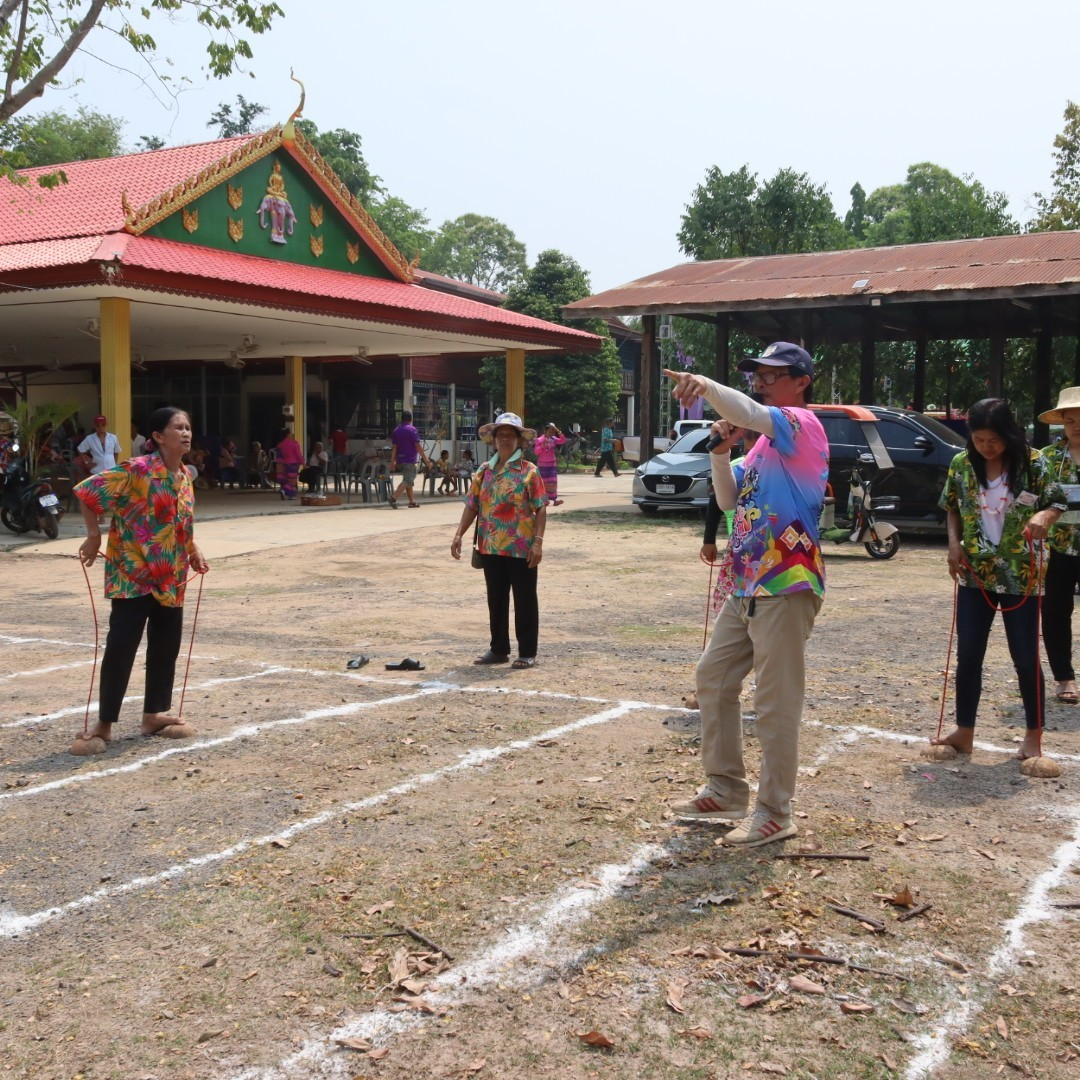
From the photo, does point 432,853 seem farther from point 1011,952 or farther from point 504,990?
point 1011,952

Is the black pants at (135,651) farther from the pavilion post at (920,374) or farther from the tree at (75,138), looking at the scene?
the tree at (75,138)

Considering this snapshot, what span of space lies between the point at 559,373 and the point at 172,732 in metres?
32.7

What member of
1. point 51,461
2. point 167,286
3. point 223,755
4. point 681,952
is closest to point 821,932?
point 681,952

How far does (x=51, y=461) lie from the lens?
21.2m

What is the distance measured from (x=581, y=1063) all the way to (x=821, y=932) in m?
1.03

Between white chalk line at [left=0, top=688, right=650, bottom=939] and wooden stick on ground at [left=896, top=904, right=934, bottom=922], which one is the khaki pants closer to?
wooden stick on ground at [left=896, top=904, right=934, bottom=922]

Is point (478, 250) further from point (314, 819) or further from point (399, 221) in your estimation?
point (314, 819)

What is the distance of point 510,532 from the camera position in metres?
7.65

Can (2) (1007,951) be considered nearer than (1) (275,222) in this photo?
Yes

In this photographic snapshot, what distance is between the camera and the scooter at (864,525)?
13.9 metres

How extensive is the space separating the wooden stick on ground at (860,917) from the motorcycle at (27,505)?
13.9 metres

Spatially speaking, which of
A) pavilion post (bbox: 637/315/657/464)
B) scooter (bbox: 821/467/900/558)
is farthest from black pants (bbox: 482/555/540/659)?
pavilion post (bbox: 637/315/657/464)

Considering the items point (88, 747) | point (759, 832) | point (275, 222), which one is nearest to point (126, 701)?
point (88, 747)

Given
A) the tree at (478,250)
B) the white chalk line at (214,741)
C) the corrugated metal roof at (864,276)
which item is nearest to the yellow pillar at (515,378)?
the corrugated metal roof at (864,276)
